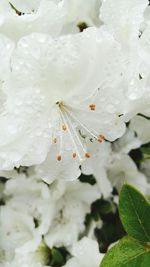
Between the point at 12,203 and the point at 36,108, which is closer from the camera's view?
the point at 36,108

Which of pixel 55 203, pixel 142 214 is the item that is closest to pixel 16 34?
pixel 142 214

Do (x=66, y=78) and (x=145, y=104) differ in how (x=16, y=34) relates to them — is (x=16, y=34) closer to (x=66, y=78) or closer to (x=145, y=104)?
(x=66, y=78)

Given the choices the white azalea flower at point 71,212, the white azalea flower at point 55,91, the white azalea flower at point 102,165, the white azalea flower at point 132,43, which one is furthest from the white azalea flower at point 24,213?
the white azalea flower at point 132,43

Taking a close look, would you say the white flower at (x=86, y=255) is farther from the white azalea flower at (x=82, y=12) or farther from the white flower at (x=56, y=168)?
the white azalea flower at (x=82, y=12)

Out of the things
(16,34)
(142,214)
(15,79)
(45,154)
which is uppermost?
(16,34)

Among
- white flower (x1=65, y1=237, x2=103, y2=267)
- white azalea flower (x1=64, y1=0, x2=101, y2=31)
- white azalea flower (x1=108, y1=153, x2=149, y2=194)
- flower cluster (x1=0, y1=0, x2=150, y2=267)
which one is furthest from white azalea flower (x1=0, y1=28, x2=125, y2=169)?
white azalea flower (x1=108, y1=153, x2=149, y2=194)

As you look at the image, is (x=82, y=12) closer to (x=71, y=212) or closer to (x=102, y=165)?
(x=102, y=165)

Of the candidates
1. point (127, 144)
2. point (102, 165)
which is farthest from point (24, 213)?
point (127, 144)

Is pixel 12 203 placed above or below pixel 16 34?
below
